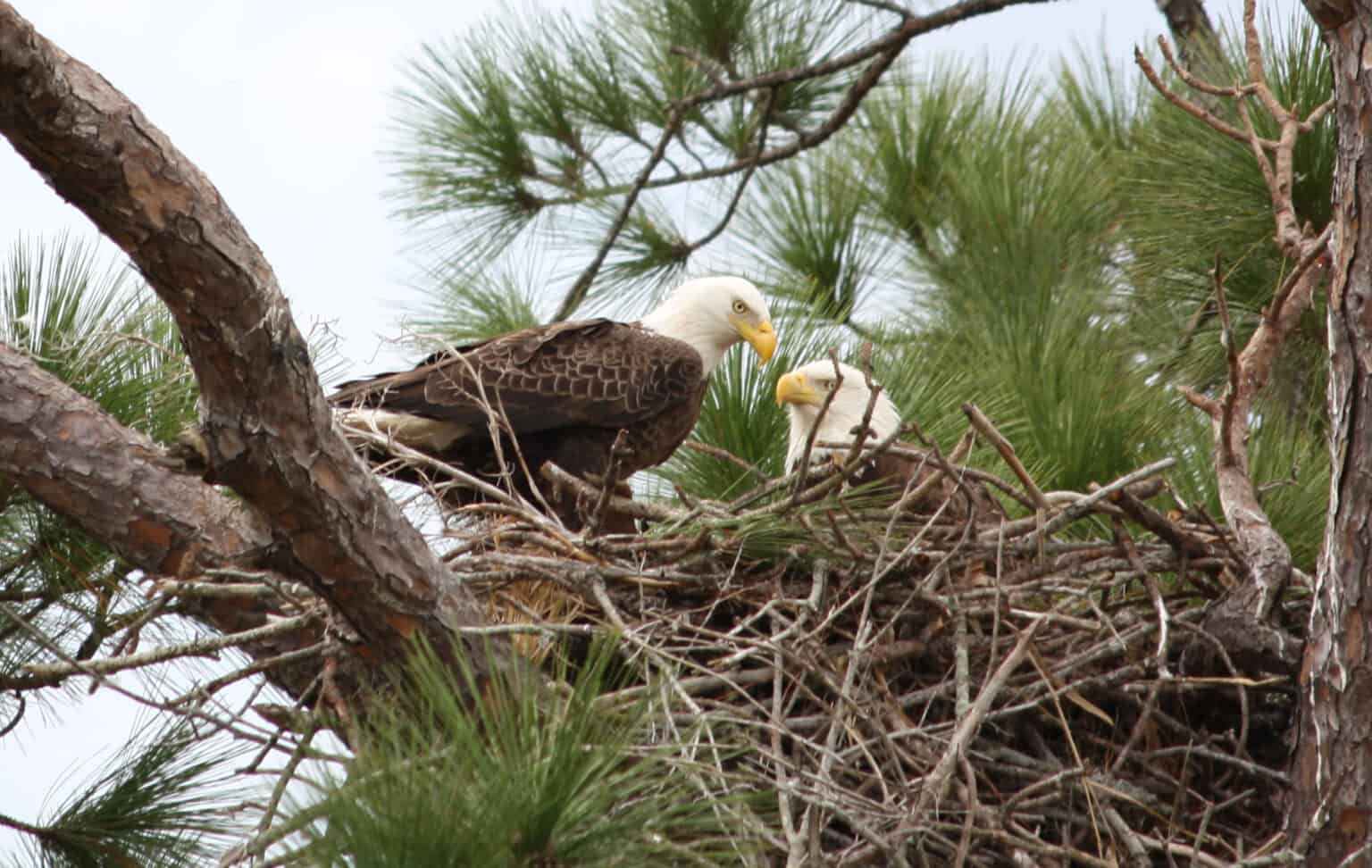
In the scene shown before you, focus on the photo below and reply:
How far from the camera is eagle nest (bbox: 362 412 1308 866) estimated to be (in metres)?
3.11

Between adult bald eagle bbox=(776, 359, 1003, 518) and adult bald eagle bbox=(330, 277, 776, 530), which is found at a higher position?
adult bald eagle bbox=(330, 277, 776, 530)

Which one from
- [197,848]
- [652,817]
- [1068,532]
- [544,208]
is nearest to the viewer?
[652,817]

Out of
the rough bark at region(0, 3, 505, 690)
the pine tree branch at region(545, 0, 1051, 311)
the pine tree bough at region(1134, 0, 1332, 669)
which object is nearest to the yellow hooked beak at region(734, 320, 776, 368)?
the pine tree branch at region(545, 0, 1051, 311)

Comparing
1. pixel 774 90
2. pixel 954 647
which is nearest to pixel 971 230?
pixel 774 90

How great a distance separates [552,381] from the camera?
176 inches

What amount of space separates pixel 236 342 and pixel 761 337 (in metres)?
2.39

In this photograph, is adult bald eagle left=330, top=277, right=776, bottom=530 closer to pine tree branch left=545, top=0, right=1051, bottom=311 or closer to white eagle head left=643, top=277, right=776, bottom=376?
white eagle head left=643, top=277, right=776, bottom=376

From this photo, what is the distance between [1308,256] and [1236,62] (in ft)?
5.13

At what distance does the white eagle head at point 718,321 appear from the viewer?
4793mm

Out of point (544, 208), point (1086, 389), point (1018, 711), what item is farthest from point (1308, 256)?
point (544, 208)

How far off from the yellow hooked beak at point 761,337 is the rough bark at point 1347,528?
214cm

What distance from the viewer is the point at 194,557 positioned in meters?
3.29

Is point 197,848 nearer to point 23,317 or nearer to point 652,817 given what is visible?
point 23,317

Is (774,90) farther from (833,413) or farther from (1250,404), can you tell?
(1250,404)
